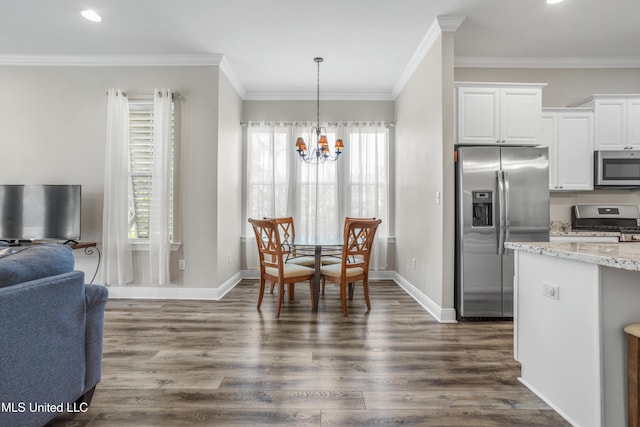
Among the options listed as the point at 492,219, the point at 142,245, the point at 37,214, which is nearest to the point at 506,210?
the point at 492,219

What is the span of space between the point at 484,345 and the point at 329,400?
1.49 metres

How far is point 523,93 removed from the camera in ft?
10.5

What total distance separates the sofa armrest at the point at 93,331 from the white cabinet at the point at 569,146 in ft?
14.5

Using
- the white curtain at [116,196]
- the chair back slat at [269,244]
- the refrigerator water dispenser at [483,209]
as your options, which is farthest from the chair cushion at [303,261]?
the white curtain at [116,196]

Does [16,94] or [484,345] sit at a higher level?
[16,94]

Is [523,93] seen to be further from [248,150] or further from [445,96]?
[248,150]

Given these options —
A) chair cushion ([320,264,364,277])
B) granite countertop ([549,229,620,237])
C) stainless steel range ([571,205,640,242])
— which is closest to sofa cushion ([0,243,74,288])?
chair cushion ([320,264,364,277])

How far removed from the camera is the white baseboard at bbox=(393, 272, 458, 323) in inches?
120

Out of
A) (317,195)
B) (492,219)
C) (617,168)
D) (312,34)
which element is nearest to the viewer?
(492,219)

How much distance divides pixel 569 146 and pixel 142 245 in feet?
17.1

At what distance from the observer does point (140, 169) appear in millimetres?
3771

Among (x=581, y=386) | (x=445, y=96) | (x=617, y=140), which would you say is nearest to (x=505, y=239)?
(x=445, y=96)

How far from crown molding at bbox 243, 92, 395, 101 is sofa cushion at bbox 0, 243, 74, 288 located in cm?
385

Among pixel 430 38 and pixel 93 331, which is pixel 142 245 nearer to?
pixel 93 331
